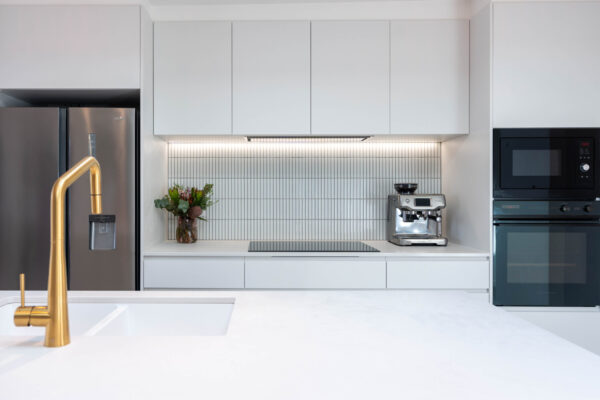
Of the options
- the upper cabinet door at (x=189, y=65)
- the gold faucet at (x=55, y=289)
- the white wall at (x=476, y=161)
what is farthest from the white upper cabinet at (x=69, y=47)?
the white wall at (x=476, y=161)

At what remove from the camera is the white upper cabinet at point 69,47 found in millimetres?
2320

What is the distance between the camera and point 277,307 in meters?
1.16

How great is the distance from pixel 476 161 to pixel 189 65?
190 cm

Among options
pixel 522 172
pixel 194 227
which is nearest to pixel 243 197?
pixel 194 227

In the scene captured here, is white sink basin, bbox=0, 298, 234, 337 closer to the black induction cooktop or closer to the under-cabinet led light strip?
the black induction cooktop

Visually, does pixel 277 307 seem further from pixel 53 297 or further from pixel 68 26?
pixel 68 26

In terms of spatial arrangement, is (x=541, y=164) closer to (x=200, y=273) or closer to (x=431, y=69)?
(x=431, y=69)

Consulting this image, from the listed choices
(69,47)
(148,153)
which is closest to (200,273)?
(148,153)

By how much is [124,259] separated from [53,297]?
157 cm

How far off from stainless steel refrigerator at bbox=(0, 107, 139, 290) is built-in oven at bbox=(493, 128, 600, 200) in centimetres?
215

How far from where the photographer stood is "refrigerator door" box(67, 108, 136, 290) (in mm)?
2260

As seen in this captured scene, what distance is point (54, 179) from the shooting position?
226 centimetres

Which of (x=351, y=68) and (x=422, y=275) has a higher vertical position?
(x=351, y=68)

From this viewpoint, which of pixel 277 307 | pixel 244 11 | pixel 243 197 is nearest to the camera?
pixel 277 307
